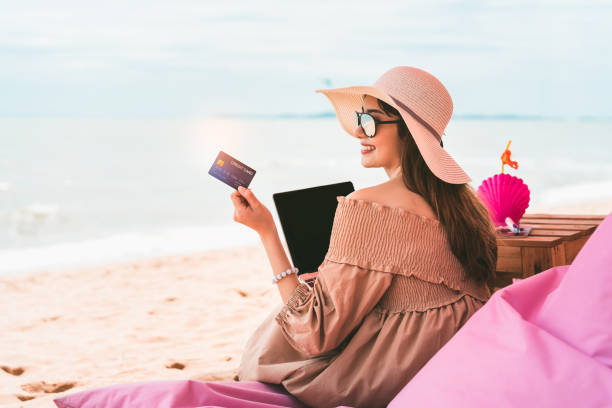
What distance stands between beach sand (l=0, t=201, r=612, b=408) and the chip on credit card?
1163mm

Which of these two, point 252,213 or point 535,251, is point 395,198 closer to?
point 252,213

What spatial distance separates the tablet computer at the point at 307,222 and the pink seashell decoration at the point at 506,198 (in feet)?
2.52

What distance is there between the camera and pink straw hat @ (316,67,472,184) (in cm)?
166

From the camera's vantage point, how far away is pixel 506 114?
1875 inches

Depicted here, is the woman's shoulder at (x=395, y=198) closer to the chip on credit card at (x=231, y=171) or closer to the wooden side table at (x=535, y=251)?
the chip on credit card at (x=231, y=171)

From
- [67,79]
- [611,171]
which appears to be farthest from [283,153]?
[67,79]

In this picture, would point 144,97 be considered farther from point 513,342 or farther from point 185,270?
point 513,342

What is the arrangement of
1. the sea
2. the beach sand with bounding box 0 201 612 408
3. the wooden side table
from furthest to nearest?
1. the sea
2. the beach sand with bounding box 0 201 612 408
3. the wooden side table

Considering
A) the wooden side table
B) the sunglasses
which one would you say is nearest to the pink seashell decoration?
the wooden side table

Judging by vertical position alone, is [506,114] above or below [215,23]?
below

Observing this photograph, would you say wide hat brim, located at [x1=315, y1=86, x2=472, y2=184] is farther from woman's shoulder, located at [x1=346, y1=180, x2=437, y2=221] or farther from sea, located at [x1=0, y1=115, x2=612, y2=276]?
sea, located at [x1=0, y1=115, x2=612, y2=276]

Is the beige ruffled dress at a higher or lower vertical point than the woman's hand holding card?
lower

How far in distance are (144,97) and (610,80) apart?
1151 inches

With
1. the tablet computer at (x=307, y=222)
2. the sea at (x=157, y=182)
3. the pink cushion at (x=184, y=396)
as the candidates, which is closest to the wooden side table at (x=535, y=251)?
the tablet computer at (x=307, y=222)
